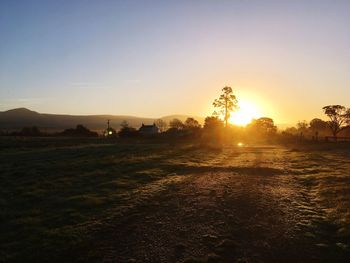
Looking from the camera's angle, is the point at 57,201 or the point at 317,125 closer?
the point at 57,201

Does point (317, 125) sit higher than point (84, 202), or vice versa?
point (317, 125)

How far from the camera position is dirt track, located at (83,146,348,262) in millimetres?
8648

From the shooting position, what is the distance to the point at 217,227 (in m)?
10.9

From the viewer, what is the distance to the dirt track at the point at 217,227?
8.65m

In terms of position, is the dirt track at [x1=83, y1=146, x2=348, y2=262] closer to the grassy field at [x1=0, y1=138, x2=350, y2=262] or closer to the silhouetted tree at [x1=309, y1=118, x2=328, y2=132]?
the grassy field at [x1=0, y1=138, x2=350, y2=262]

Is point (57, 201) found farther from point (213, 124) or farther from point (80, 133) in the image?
point (80, 133)

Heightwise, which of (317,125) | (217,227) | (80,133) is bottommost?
(217,227)

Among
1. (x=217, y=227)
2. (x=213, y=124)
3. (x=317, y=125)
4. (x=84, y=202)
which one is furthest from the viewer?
(x=317, y=125)

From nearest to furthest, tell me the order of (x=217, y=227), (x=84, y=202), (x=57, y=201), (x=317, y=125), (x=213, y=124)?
(x=217, y=227) < (x=84, y=202) < (x=57, y=201) < (x=213, y=124) < (x=317, y=125)

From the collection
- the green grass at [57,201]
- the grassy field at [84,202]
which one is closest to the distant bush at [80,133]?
the green grass at [57,201]

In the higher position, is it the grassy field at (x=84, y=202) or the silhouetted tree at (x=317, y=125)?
the silhouetted tree at (x=317, y=125)

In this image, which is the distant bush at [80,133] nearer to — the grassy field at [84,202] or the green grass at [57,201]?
the green grass at [57,201]

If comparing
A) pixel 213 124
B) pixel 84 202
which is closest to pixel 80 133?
pixel 213 124

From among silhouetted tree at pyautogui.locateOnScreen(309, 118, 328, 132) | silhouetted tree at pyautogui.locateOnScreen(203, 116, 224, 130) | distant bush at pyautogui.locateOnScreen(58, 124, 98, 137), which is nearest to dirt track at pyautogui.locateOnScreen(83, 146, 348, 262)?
silhouetted tree at pyautogui.locateOnScreen(203, 116, 224, 130)
